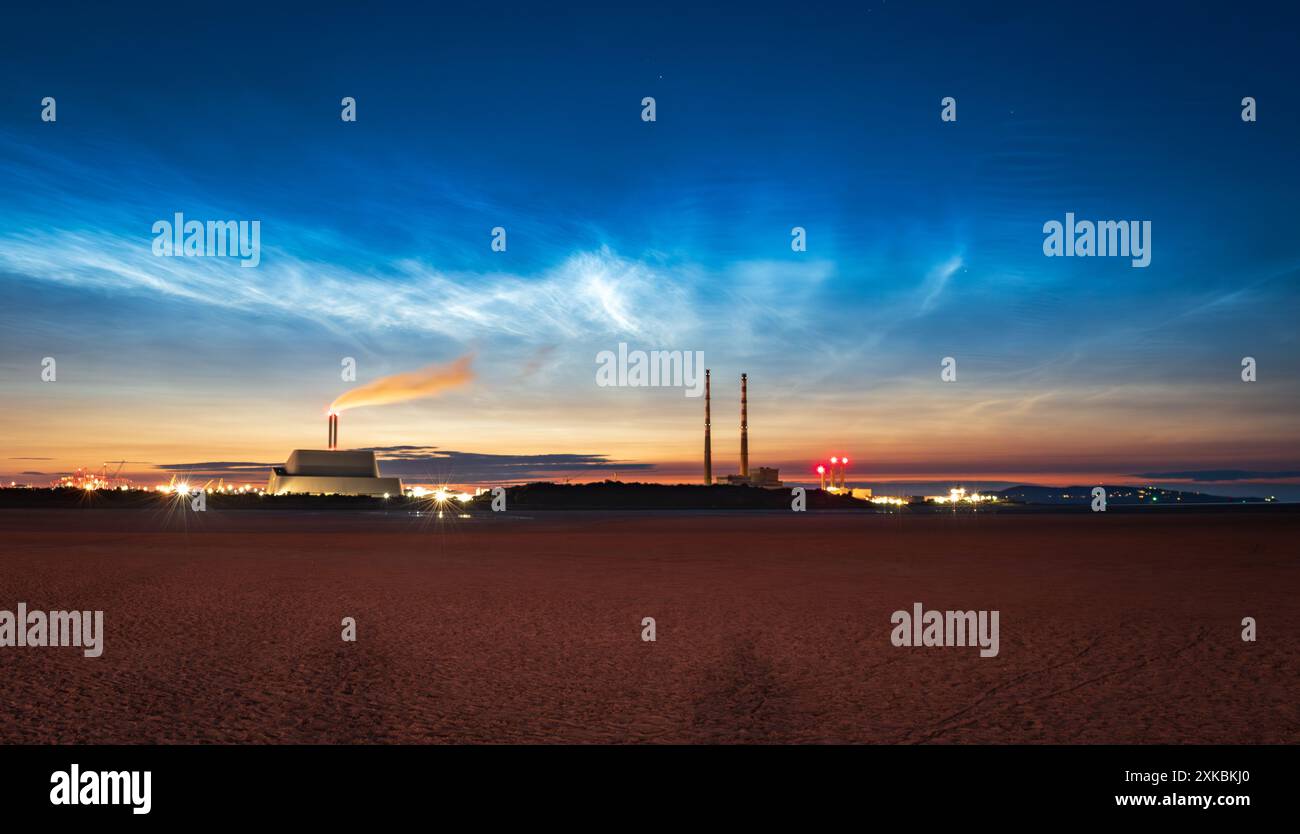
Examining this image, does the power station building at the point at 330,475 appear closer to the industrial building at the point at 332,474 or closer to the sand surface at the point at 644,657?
the industrial building at the point at 332,474

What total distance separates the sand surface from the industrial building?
108 metres

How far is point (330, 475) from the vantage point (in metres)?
130

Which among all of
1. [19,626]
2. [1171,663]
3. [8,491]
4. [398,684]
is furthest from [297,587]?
[8,491]

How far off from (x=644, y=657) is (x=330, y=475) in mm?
127807

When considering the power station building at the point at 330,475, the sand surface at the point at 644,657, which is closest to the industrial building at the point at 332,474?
the power station building at the point at 330,475

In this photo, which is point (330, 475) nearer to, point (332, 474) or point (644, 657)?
point (332, 474)

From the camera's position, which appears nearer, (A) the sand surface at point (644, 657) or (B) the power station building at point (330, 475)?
(A) the sand surface at point (644, 657)

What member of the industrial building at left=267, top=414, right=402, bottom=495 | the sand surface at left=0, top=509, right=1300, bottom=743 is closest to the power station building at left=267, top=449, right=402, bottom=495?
the industrial building at left=267, top=414, right=402, bottom=495

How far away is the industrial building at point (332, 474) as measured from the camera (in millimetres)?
127438
